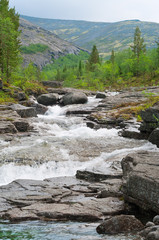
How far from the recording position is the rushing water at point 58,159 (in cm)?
697

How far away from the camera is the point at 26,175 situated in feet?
45.9

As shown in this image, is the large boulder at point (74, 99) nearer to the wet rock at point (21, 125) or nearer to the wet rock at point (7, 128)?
the wet rock at point (21, 125)

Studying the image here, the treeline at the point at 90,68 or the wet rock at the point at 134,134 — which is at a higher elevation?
the treeline at the point at 90,68

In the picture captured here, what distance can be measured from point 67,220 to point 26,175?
21.3 feet

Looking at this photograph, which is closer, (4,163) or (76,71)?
(4,163)

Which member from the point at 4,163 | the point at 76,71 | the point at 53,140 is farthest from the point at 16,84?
the point at 76,71

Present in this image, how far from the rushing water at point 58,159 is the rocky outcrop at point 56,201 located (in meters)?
0.47

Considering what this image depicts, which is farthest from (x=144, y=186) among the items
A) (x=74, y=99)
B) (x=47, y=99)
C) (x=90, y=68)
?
(x=90, y=68)

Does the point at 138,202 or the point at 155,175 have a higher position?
the point at 155,175

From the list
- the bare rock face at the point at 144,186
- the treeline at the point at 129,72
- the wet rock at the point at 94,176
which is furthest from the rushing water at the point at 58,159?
the treeline at the point at 129,72

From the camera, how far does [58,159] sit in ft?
51.2

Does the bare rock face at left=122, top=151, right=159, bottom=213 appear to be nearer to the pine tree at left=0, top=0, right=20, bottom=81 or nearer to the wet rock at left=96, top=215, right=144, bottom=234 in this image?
the wet rock at left=96, top=215, right=144, bottom=234

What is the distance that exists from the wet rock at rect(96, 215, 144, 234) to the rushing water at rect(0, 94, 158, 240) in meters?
0.28

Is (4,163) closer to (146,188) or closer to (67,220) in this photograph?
(67,220)
